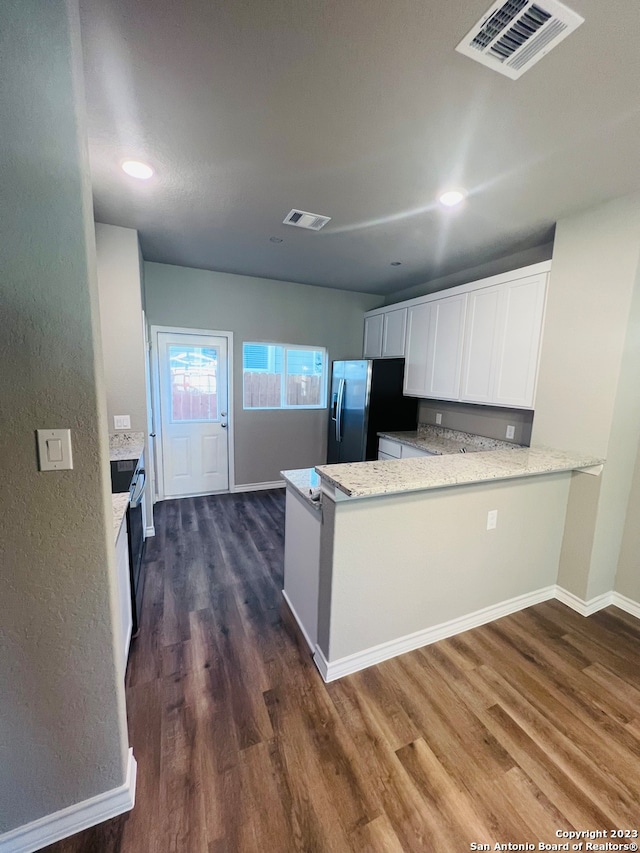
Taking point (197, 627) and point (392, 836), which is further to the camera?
point (197, 627)

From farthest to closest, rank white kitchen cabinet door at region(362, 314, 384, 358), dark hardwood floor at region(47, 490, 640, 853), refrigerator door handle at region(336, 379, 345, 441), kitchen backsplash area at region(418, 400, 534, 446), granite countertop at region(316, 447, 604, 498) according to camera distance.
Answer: white kitchen cabinet door at region(362, 314, 384, 358) → refrigerator door handle at region(336, 379, 345, 441) → kitchen backsplash area at region(418, 400, 534, 446) → granite countertop at region(316, 447, 604, 498) → dark hardwood floor at region(47, 490, 640, 853)

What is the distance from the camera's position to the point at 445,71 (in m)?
1.27

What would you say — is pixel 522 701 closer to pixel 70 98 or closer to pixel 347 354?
pixel 70 98

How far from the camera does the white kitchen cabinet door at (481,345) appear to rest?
2.93 meters

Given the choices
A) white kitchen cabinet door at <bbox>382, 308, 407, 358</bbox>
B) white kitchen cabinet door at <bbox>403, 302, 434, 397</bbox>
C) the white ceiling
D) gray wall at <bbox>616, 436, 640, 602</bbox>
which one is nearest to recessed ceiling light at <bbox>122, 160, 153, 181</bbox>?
the white ceiling

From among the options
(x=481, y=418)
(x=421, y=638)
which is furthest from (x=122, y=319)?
(x=481, y=418)

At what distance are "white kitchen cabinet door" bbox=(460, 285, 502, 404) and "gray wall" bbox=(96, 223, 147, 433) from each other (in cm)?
291

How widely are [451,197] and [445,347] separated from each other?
4.95 feet

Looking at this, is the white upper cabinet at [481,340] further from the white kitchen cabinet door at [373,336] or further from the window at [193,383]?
the window at [193,383]

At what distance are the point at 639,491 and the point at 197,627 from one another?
305cm

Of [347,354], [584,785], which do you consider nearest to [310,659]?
[584,785]

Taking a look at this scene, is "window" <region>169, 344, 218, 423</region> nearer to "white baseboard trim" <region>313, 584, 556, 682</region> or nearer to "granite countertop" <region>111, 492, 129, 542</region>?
"granite countertop" <region>111, 492, 129, 542</region>

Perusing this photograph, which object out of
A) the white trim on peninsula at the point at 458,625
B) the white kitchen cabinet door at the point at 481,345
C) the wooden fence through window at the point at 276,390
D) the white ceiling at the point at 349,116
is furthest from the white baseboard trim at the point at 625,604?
the wooden fence through window at the point at 276,390

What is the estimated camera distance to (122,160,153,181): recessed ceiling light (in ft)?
6.17
